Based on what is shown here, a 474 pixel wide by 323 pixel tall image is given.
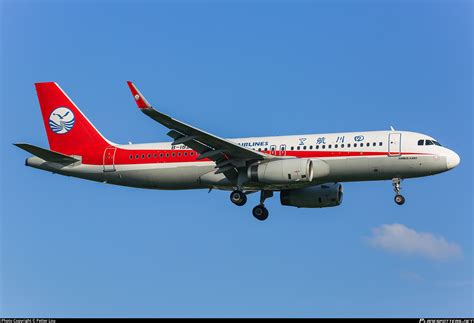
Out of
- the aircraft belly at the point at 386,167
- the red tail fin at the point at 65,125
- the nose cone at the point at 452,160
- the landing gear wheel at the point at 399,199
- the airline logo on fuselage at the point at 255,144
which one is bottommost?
the landing gear wheel at the point at 399,199

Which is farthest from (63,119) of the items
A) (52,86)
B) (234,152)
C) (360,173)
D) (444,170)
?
(444,170)

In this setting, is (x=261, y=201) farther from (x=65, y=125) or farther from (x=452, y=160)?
(x=65, y=125)

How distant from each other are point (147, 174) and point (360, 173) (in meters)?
12.2

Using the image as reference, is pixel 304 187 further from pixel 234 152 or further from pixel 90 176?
pixel 90 176

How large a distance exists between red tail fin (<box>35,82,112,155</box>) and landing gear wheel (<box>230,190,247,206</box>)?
8.66 meters

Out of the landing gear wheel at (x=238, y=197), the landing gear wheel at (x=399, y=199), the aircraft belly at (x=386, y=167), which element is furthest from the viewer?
the landing gear wheel at (x=238, y=197)

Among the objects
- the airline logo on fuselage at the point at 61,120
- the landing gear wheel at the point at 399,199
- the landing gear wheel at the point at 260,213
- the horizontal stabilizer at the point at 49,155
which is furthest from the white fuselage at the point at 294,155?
the airline logo on fuselage at the point at 61,120

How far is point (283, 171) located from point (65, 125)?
49.7 ft

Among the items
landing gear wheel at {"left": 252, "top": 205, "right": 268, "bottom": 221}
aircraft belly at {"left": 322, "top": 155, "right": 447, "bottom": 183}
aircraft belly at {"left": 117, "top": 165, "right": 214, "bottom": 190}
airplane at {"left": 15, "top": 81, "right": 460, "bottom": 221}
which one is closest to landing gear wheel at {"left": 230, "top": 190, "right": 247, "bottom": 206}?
airplane at {"left": 15, "top": 81, "right": 460, "bottom": 221}

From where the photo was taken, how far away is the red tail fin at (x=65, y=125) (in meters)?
54.6

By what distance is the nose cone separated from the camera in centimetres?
4756

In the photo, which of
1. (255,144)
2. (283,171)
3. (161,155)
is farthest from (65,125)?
(283,171)

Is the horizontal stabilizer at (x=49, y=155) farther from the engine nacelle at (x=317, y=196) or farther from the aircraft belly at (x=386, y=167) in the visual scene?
the aircraft belly at (x=386, y=167)

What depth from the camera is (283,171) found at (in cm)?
4791
